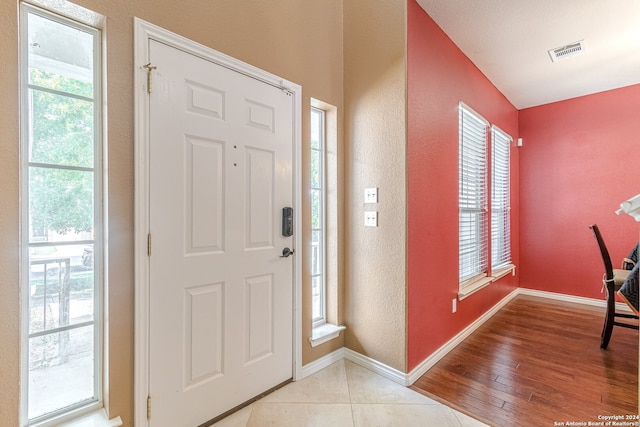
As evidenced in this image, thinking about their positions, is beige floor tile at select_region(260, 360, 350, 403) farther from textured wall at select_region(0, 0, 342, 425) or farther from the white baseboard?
textured wall at select_region(0, 0, 342, 425)

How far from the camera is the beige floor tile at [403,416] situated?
5.40 ft

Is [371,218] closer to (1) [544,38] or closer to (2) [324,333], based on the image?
(2) [324,333]

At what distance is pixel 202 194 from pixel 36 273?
763 millimetres

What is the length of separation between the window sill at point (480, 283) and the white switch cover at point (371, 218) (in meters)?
1.13

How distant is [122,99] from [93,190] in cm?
45

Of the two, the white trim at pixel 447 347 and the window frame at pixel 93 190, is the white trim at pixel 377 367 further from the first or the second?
the window frame at pixel 93 190

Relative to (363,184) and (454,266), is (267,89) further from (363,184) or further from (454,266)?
(454,266)

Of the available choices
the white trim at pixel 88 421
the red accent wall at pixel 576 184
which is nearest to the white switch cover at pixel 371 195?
the white trim at pixel 88 421

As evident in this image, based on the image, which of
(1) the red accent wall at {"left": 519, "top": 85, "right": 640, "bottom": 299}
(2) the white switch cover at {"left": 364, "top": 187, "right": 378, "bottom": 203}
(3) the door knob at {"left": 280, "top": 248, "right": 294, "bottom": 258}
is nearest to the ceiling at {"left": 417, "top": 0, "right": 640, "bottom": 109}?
(1) the red accent wall at {"left": 519, "top": 85, "right": 640, "bottom": 299}

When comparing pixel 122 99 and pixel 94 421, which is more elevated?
pixel 122 99

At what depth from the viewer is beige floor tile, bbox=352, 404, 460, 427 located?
1.65 metres

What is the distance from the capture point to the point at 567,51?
2.73 m

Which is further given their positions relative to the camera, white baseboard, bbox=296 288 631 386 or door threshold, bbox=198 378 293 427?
white baseboard, bbox=296 288 631 386

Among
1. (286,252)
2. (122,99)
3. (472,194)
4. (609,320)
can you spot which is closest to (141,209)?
(122,99)
